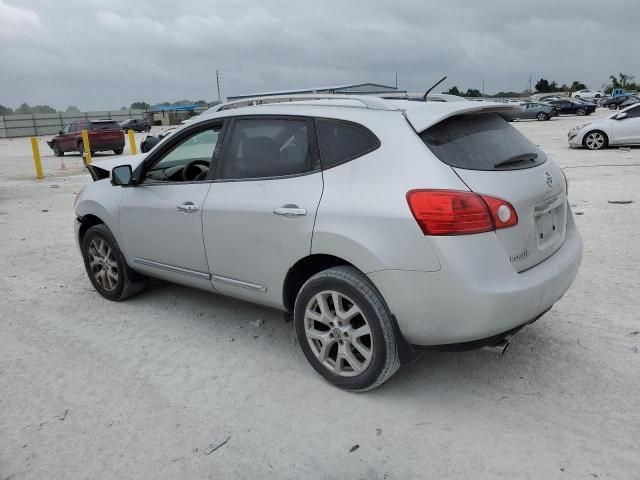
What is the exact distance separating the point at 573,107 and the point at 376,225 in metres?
43.5

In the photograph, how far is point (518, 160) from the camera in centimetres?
309

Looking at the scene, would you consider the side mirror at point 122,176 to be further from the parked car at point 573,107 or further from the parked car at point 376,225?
the parked car at point 573,107

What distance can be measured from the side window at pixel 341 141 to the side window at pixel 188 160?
3.22 ft

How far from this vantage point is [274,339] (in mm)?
3949

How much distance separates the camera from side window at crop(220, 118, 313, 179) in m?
3.31

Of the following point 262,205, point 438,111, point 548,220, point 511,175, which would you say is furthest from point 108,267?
point 548,220

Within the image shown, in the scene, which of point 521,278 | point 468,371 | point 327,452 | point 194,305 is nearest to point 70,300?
point 194,305

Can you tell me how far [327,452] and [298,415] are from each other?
0.36m

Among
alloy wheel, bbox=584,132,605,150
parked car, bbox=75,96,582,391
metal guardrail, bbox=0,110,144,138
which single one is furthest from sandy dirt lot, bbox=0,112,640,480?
metal guardrail, bbox=0,110,144,138

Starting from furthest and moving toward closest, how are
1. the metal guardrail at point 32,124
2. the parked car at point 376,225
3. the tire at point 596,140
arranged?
the metal guardrail at point 32,124 < the tire at point 596,140 < the parked car at point 376,225

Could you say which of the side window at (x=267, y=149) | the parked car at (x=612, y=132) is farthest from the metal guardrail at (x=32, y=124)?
the side window at (x=267, y=149)

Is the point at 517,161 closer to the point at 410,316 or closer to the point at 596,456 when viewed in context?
the point at 410,316

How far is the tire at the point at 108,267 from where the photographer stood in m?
4.64

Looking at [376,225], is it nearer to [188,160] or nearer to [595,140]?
[188,160]
